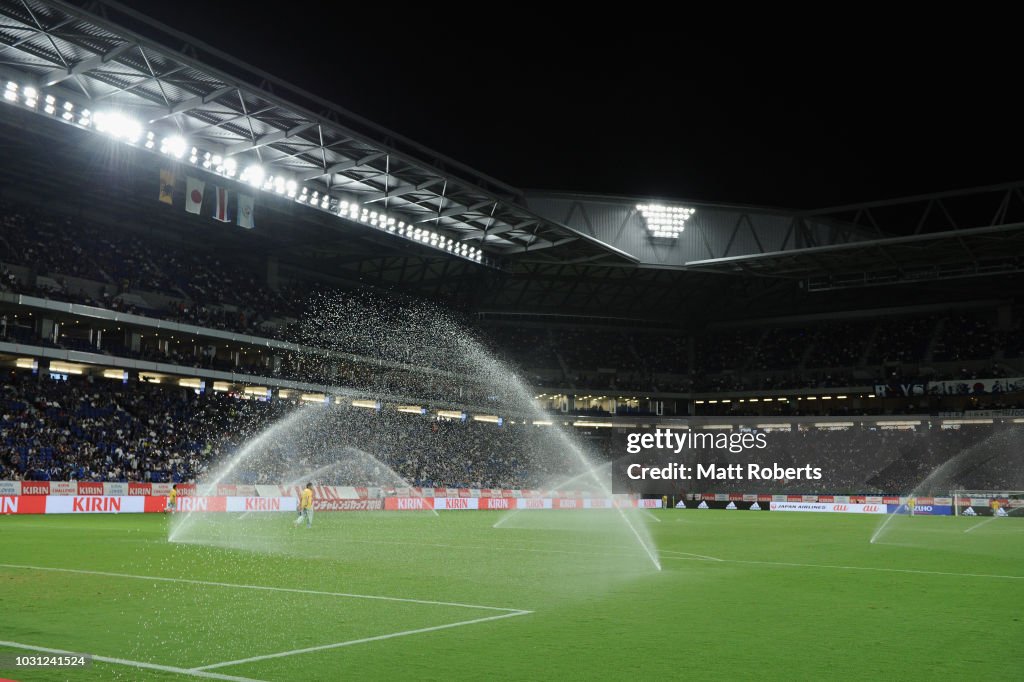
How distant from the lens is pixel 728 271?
6500 cm

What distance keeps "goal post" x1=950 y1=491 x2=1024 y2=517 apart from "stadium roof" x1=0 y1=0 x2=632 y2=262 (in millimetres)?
30187

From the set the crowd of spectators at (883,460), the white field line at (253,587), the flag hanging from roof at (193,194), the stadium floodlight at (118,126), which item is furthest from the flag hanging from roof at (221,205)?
the crowd of spectators at (883,460)

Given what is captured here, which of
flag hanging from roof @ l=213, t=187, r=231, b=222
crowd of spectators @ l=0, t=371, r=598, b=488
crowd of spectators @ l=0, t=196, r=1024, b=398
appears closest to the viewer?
flag hanging from roof @ l=213, t=187, r=231, b=222

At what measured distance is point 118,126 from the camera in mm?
37188

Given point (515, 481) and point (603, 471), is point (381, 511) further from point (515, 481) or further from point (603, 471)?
point (603, 471)

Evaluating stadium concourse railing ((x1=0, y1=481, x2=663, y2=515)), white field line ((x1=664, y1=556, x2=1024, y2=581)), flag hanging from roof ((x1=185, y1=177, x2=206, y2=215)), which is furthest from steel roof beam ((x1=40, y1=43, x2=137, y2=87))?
white field line ((x1=664, y1=556, x2=1024, y2=581))

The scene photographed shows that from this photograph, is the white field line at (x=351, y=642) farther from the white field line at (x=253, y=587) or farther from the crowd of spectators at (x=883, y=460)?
the crowd of spectators at (x=883, y=460)

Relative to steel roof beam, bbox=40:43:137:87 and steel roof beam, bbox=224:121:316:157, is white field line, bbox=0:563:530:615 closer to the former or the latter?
steel roof beam, bbox=40:43:137:87

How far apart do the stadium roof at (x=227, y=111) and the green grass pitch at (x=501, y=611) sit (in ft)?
56.3

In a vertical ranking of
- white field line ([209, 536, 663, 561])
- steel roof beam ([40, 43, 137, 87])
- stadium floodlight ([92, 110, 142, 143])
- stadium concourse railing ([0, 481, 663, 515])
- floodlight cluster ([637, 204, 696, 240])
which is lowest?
white field line ([209, 536, 663, 561])

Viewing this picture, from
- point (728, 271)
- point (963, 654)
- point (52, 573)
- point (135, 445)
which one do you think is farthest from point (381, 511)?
point (963, 654)

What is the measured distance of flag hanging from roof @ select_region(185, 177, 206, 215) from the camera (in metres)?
42.6

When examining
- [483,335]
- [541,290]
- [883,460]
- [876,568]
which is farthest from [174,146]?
[883,460]

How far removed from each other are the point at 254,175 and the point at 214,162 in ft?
7.09
